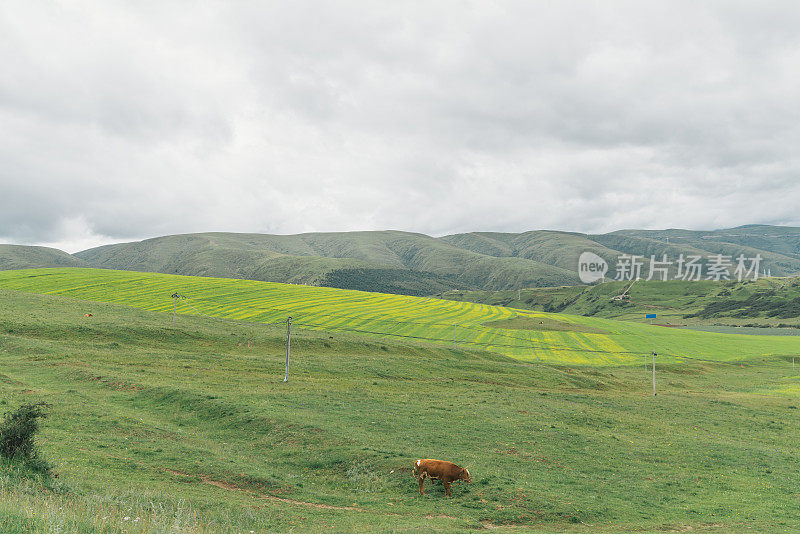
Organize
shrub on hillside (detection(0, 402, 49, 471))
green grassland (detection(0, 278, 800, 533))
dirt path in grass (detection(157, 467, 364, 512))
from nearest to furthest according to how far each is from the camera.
Result: shrub on hillside (detection(0, 402, 49, 471)) < green grassland (detection(0, 278, 800, 533)) < dirt path in grass (detection(157, 467, 364, 512))

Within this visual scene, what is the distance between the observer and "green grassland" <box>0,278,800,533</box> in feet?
62.3

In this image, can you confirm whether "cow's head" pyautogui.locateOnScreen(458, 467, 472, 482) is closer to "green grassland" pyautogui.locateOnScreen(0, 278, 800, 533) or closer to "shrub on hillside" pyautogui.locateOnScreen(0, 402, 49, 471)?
"green grassland" pyautogui.locateOnScreen(0, 278, 800, 533)

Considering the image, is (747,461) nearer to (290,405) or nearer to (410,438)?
(410,438)

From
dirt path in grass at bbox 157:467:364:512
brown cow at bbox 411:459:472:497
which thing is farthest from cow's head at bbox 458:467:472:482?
dirt path in grass at bbox 157:467:364:512

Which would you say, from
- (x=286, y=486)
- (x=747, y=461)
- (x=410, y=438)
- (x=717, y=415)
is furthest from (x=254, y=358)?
(x=717, y=415)

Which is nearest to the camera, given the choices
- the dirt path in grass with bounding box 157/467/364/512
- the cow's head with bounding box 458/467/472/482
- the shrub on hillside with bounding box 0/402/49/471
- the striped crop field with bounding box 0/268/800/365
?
the shrub on hillside with bounding box 0/402/49/471

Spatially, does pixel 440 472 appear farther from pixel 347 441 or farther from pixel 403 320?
pixel 403 320

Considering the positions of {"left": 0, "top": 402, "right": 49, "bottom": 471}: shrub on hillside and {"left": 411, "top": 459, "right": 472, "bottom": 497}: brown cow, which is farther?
{"left": 411, "top": 459, "right": 472, "bottom": 497}: brown cow

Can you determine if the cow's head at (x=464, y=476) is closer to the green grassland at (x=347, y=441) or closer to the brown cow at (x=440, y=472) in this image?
the brown cow at (x=440, y=472)

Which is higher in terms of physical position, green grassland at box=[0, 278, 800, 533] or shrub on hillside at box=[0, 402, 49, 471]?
shrub on hillside at box=[0, 402, 49, 471]

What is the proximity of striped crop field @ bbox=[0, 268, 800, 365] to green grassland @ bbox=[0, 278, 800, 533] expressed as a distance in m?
43.0

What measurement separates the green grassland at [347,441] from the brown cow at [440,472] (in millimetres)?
735

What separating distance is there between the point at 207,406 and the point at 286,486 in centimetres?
1573

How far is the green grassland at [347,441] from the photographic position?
1900 cm
